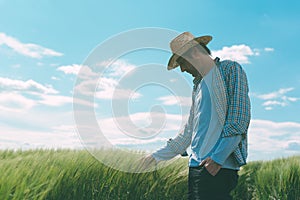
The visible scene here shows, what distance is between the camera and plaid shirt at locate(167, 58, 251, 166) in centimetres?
217

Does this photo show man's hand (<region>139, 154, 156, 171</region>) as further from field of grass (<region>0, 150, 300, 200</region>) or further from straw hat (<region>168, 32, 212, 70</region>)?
straw hat (<region>168, 32, 212, 70</region>)

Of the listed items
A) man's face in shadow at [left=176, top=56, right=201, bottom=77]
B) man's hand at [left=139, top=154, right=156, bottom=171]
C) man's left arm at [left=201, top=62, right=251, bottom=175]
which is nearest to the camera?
man's left arm at [left=201, top=62, right=251, bottom=175]

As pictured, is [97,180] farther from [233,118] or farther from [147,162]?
[233,118]

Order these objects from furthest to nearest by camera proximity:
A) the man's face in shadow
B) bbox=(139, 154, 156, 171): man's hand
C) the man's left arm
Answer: bbox=(139, 154, 156, 171): man's hand
the man's face in shadow
the man's left arm

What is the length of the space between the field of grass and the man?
80 centimetres

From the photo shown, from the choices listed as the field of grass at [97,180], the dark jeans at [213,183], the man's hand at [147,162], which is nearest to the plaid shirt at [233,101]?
the dark jeans at [213,183]

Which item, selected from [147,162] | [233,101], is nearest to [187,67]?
[233,101]

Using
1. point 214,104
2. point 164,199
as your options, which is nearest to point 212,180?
point 214,104

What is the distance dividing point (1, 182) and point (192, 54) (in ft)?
4.16

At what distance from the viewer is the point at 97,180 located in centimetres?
289

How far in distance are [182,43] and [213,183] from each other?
0.90 metres

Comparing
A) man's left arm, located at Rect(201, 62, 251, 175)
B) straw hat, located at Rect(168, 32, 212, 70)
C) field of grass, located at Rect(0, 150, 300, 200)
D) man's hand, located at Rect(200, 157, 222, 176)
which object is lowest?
field of grass, located at Rect(0, 150, 300, 200)

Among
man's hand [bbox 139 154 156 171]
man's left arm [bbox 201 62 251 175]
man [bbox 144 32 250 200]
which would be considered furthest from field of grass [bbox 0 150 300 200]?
man's left arm [bbox 201 62 251 175]

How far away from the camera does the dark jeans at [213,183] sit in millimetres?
2186
